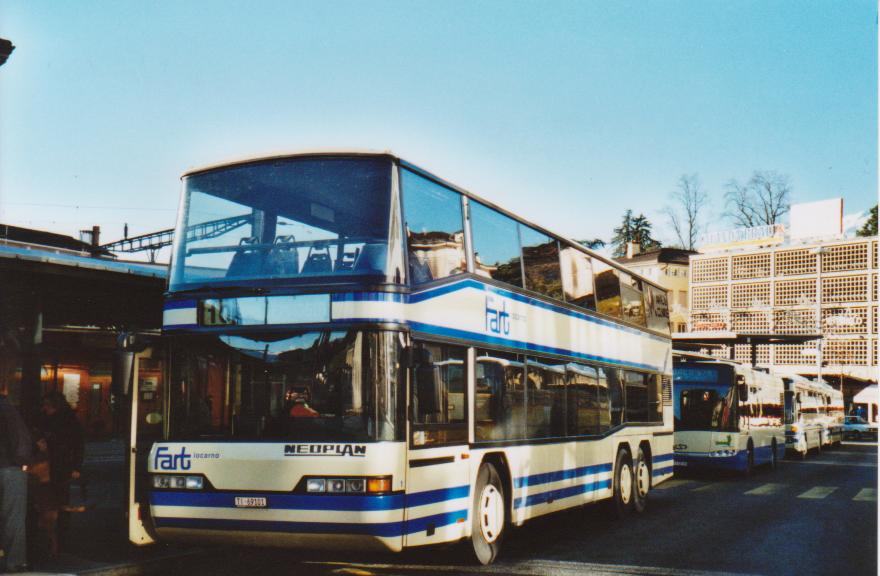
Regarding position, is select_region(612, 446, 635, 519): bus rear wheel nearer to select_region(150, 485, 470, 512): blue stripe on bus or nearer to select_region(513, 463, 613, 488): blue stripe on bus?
select_region(513, 463, 613, 488): blue stripe on bus

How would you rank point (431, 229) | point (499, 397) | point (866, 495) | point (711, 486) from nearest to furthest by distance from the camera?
point (431, 229), point (499, 397), point (866, 495), point (711, 486)

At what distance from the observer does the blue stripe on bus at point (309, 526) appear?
26.0 feet

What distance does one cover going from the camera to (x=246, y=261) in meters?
8.77

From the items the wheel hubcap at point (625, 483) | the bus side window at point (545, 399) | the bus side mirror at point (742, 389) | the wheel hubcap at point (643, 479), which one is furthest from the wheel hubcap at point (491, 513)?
the bus side mirror at point (742, 389)

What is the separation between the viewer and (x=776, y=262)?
86.8m

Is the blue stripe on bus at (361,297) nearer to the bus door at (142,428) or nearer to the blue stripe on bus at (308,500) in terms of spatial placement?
the blue stripe on bus at (308,500)

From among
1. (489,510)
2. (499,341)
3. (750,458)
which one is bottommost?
(750,458)

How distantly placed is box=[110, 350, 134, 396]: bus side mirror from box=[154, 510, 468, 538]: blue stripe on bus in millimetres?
1233

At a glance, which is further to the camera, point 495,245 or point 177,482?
point 495,245

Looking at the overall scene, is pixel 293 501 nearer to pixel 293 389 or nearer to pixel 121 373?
pixel 293 389

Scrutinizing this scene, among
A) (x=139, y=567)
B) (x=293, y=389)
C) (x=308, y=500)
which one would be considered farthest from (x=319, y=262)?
(x=139, y=567)

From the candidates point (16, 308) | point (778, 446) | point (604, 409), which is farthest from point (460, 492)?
point (778, 446)

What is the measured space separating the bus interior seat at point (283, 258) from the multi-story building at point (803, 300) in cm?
7645

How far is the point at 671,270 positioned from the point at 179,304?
94.7 meters
